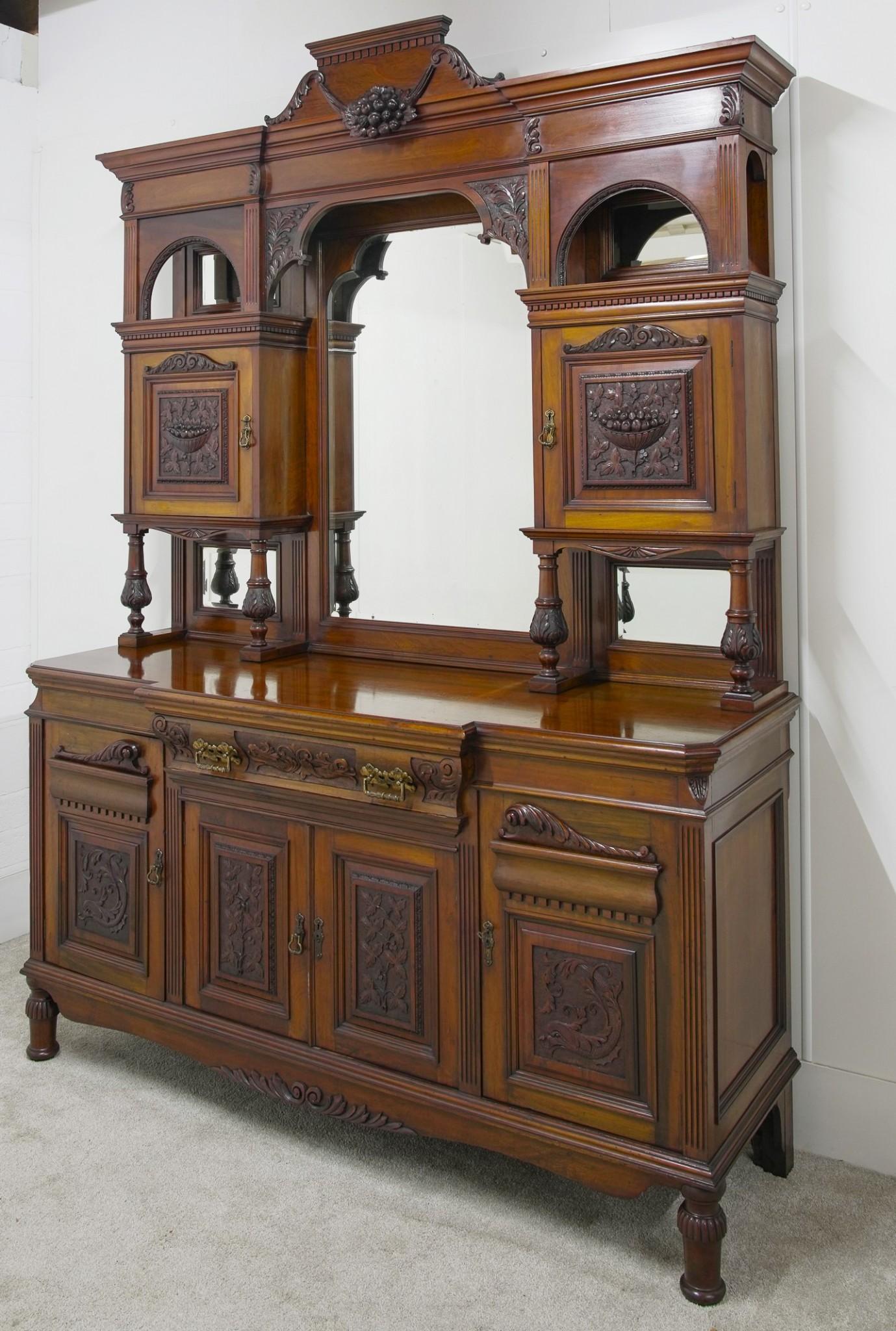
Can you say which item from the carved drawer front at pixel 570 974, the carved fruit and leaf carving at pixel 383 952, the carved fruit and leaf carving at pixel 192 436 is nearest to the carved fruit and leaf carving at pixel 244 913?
the carved fruit and leaf carving at pixel 383 952

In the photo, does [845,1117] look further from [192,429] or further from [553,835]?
[192,429]

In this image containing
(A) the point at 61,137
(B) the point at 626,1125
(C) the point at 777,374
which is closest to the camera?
(B) the point at 626,1125

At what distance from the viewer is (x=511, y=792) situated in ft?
8.57

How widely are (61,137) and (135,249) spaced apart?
0.93 metres

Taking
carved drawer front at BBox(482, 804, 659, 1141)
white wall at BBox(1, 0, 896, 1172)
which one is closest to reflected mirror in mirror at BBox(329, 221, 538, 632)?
white wall at BBox(1, 0, 896, 1172)

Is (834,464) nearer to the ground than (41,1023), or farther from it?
farther from it

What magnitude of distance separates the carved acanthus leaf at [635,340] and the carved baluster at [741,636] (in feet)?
1.61

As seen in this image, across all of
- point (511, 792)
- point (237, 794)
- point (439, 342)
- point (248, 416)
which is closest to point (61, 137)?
point (248, 416)

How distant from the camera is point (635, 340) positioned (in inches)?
107

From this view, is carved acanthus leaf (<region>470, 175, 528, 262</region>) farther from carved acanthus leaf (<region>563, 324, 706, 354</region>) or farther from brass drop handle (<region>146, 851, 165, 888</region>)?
brass drop handle (<region>146, 851, 165, 888</region>)

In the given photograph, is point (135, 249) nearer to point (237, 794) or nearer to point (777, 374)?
point (237, 794)

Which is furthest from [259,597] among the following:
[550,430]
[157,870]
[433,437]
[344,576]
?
[550,430]

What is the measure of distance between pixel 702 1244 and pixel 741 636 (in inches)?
49.3

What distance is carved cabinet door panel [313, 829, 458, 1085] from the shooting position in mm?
2750
